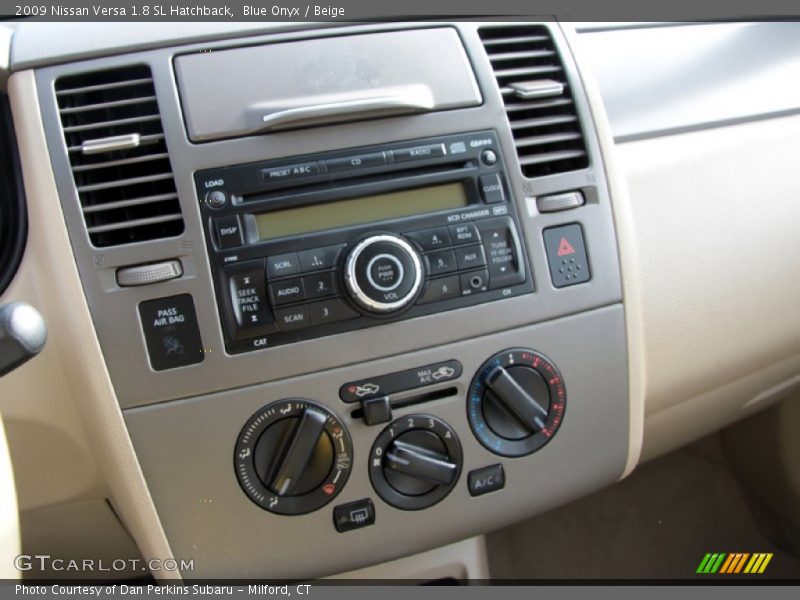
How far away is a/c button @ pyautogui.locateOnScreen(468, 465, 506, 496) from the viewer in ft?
2.85

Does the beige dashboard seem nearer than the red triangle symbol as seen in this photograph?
Yes

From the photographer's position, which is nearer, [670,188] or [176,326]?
[176,326]

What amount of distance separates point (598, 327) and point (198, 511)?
541 mm

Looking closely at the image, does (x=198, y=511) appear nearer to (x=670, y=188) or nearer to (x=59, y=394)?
(x=59, y=394)

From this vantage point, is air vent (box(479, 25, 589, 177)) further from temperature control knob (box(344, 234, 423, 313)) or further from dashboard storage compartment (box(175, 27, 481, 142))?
temperature control knob (box(344, 234, 423, 313))

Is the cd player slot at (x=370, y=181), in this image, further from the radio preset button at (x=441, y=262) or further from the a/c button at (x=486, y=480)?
the a/c button at (x=486, y=480)

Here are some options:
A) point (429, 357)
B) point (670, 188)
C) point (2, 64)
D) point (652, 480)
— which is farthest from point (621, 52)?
point (652, 480)

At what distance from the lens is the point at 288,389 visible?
81cm

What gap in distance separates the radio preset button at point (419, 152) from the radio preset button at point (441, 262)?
12 centimetres

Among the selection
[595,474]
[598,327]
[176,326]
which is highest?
[176,326]

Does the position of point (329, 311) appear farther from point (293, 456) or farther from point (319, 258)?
point (293, 456)

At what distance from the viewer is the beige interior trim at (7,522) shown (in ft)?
1.98

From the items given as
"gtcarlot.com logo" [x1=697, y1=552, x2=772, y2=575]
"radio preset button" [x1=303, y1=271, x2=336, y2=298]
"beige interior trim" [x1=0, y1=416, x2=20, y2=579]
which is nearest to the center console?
"radio preset button" [x1=303, y1=271, x2=336, y2=298]

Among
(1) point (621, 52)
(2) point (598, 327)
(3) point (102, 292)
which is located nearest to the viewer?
(3) point (102, 292)
